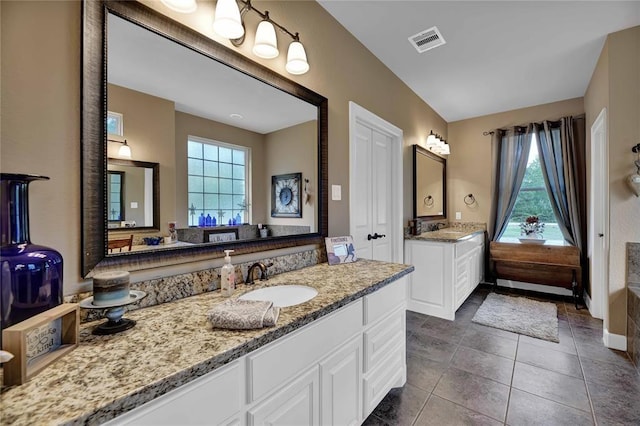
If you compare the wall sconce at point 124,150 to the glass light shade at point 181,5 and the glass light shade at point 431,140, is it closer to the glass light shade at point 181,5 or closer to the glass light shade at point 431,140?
the glass light shade at point 181,5

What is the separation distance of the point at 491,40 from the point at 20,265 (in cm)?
343

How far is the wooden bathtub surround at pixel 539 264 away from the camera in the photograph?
11.6ft

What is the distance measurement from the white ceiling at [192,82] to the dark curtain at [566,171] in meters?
3.99

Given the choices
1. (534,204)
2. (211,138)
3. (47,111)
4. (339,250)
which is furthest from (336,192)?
(534,204)

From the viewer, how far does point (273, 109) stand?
1.75 m

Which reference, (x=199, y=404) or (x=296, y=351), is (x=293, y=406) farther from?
(x=199, y=404)

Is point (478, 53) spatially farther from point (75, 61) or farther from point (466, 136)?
point (75, 61)

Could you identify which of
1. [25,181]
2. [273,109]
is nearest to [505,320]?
[273,109]

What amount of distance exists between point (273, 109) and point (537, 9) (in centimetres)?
223

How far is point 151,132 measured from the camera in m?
1.21

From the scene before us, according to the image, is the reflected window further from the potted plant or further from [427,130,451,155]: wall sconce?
the potted plant

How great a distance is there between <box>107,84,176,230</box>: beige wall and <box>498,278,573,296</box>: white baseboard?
15.9 ft

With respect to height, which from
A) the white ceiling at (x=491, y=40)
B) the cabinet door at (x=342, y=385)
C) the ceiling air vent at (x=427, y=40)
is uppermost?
the white ceiling at (x=491, y=40)

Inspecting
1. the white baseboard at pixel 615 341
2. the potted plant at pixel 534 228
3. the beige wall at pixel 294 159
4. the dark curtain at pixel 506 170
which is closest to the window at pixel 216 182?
the beige wall at pixel 294 159
